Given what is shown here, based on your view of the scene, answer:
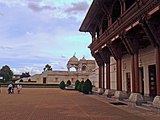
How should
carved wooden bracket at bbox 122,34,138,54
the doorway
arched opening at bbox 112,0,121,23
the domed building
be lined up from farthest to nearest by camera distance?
1. the domed building
2. arched opening at bbox 112,0,121,23
3. the doorway
4. carved wooden bracket at bbox 122,34,138,54

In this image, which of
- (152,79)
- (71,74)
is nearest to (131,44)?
(152,79)

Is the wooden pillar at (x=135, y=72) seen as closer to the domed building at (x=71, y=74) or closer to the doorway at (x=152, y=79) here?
the doorway at (x=152, y=79)

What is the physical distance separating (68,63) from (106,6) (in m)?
60.3

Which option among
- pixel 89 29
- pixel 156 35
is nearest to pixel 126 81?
pixel 89 29

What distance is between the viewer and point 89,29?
101 feet

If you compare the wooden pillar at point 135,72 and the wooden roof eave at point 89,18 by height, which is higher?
the wooden roof eave at point 89,18

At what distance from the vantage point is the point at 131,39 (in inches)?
681

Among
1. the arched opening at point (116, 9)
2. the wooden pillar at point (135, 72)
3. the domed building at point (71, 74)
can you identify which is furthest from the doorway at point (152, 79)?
the domed building at point (71, 74)

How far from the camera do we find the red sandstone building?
13.6m

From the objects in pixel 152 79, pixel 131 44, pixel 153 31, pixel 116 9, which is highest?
pixel 116 9

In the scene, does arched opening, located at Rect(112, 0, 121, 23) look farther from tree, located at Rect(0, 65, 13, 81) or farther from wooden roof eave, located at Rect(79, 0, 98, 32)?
tree, located at Rect(0, 65, 13, 81)

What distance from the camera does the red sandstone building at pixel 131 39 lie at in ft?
44.7

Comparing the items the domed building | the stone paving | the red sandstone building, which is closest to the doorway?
the red sandstone building

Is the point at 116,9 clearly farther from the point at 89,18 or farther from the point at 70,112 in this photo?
the point at 70,112
